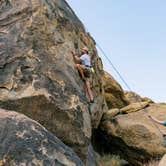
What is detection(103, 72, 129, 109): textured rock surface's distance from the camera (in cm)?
2542

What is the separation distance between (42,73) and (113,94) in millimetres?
11385

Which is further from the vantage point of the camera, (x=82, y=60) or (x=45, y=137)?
(x=82, y=60)

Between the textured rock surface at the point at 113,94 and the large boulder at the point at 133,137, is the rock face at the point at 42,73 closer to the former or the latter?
the large boulder at the point at 133,137

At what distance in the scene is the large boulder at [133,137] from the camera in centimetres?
2083

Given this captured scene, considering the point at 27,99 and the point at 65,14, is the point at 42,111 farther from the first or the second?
the point at 65,14

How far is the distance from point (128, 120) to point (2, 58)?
9.51m

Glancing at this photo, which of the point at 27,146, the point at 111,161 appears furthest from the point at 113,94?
the point at 27,146

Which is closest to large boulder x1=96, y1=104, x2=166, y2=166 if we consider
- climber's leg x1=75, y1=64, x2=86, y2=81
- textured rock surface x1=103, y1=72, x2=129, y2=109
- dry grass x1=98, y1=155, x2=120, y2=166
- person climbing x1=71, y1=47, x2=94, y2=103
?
dry grass x1=98, y1=155, x2=120, y2=166

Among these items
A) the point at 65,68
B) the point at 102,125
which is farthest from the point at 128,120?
the point at 65,68

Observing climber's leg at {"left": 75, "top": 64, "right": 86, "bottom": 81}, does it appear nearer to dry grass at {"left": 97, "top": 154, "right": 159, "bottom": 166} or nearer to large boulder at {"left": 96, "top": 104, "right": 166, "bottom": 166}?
dry grass at {"left": 97, "top": 154, "right": 159, "bottom": 166}

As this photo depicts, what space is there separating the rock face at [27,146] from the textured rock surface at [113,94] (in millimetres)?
17706

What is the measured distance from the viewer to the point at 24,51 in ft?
49.5

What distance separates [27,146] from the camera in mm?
7078

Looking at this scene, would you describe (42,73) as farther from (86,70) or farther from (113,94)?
(113,94)
